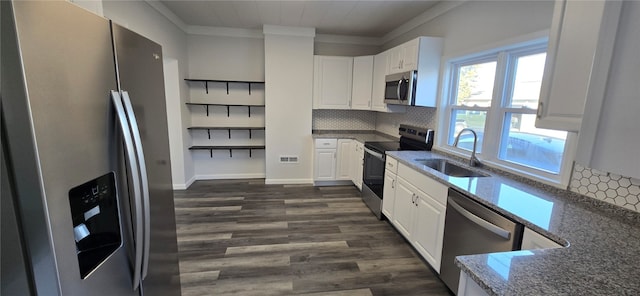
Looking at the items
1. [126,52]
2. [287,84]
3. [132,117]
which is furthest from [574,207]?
[287,84]

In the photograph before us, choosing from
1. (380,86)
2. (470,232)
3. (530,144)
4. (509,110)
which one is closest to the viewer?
(470,232)

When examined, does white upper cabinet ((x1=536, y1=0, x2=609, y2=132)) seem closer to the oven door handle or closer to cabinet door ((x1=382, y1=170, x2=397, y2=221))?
cabinet door ((x1=382, y1=170, x2=397, y2=221))

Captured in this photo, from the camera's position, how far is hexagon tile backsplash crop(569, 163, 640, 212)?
4.66ft

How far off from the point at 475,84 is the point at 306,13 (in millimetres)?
2291

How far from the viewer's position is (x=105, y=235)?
1.01 m

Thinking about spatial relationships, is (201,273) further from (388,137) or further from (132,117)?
(388,137)

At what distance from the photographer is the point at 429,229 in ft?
7.45

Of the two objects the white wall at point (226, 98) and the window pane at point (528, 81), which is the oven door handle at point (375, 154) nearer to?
the window pane at point (528, 81)

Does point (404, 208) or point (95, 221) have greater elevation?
Answer: point (95, 221)

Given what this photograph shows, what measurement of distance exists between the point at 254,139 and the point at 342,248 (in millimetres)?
2820

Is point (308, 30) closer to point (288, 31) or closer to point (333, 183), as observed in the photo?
point (288, 31)

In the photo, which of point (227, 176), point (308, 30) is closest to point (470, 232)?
point (308, 30)

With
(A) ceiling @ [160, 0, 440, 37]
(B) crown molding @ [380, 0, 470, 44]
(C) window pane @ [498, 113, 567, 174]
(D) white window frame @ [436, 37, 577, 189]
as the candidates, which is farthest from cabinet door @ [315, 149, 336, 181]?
(C) window pane @ [498, 113, 567, 174]

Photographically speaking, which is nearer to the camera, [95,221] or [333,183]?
[95,221]
